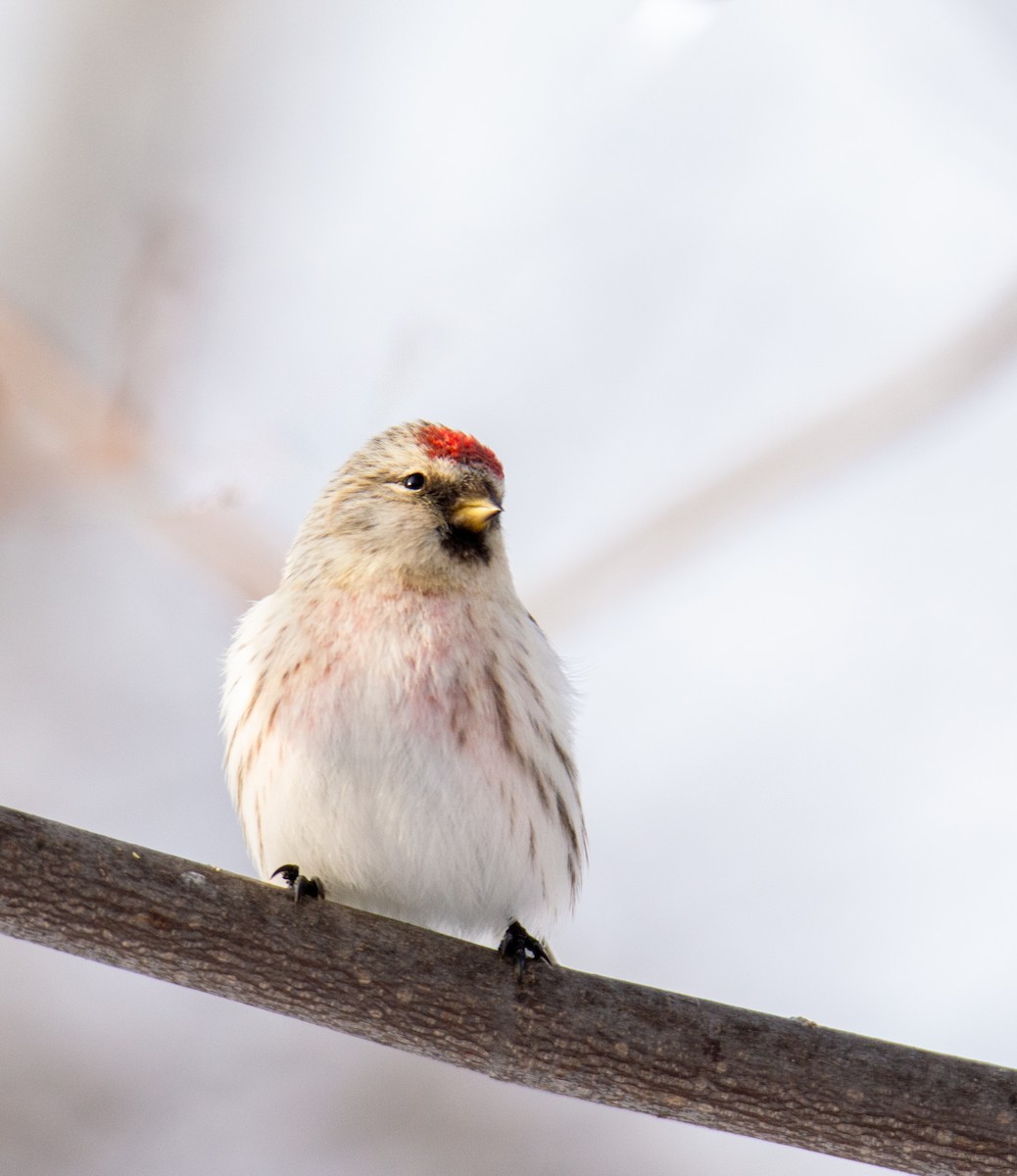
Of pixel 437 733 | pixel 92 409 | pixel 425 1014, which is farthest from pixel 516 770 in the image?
pixel 92 409

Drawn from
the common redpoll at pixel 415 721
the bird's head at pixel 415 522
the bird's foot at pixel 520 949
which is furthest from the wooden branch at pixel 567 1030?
the bird's head at pixel 415 522

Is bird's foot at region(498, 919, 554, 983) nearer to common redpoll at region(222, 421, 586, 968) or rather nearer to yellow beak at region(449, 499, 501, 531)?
common redpoll at region(222, 421, 586, 968)

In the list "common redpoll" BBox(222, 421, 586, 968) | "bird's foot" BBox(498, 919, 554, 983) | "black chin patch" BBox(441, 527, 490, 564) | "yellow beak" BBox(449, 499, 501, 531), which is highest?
"yellow beak" BBox(449, 499, 501, 531)

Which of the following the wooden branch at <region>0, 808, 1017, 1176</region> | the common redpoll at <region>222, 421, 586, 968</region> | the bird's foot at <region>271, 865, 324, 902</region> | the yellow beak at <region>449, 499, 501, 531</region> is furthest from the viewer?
the yellow beak at <region>449, 499, 501, 531</region>

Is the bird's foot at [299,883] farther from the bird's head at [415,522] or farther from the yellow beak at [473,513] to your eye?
the yellow beak at [473,513]

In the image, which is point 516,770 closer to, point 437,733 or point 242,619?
point 437,733

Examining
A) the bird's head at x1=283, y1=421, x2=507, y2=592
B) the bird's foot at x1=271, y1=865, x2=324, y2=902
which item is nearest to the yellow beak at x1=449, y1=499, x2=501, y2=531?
the bird's head at x1=283, y1=421, x2=507, y2=592

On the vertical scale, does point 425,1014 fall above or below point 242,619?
below
